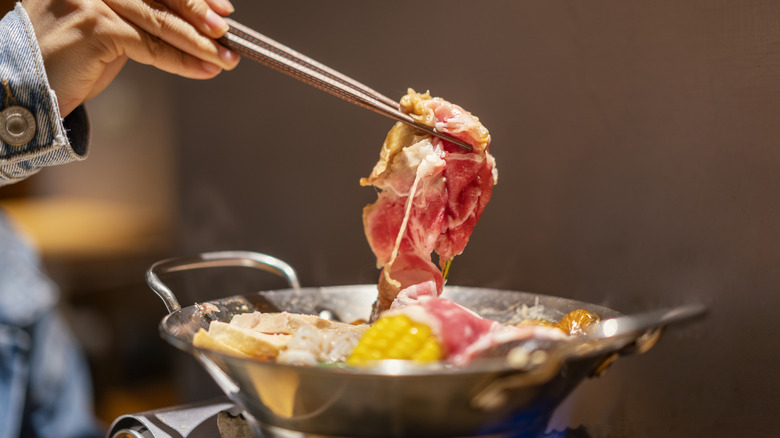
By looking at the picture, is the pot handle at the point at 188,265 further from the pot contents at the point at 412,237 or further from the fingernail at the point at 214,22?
the fingernail at the point at 214,22

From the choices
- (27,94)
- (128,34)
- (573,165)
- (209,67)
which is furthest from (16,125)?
(573,165)

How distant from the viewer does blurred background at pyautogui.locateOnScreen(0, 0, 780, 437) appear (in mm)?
1372

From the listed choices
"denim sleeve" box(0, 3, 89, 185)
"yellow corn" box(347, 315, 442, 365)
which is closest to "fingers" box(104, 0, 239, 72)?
"denim sleeve" box(0, 3, 89, 185)

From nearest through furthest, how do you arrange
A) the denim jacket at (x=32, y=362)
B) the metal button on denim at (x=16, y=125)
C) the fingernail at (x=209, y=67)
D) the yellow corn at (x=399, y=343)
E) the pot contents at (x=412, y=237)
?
1. the yellow corn at (x=399, y=343)
2. the pot contents at (x=412, y=237)
3. the metal button on denim at (x=16, y=125)
4. the fingernail at (x=209, y=67)
5. the denim jacket at (x=32, y=362)

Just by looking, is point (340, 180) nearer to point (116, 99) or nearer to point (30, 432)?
point (30, 432)

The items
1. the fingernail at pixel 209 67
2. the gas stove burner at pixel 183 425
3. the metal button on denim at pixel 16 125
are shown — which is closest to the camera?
the gas stove burner at pixel 183 425

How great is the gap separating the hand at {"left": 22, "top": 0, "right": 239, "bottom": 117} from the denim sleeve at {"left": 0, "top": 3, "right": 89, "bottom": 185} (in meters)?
0.05

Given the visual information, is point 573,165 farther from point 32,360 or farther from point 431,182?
point 32,360

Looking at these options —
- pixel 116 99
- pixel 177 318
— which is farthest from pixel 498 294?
pixel 116 99

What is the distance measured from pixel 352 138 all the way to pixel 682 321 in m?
1.55

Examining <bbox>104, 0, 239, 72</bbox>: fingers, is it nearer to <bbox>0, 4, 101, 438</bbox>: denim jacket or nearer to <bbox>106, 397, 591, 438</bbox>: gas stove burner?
<bbox>106, 397, 591, 438</bbox>: gas stove burner

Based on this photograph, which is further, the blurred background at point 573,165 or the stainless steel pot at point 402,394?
the blurred background at point 573,165

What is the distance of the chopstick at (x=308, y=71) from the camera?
1.20 metres

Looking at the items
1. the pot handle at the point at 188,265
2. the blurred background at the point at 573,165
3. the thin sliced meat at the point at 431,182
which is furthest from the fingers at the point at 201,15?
the blurred background at the point at 573,165
